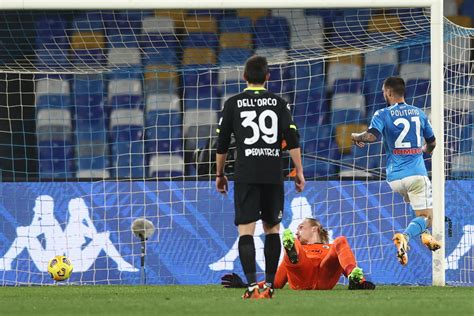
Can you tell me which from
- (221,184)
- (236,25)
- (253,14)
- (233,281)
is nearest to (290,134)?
(221,184)

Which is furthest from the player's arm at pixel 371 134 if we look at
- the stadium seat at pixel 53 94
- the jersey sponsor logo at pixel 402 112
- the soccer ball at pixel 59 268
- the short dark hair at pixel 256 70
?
the stadium seat at pixel 53 94

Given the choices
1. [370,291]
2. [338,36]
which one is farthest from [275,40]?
[370,291]

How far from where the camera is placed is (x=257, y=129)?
7.72 m

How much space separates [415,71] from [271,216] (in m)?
6.73

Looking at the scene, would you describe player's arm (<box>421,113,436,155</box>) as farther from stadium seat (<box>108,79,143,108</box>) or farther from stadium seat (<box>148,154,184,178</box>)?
stadium seat (<box>108,79,143,108</box>)

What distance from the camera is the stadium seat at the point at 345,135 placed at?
13.9 meters

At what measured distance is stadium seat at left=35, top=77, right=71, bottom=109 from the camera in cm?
1382

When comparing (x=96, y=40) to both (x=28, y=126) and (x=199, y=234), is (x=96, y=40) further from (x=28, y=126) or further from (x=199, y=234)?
(x=199, y=234)

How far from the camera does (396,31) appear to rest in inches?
448

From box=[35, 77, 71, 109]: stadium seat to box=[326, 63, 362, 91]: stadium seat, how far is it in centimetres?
301

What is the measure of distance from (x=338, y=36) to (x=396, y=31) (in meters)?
0.64

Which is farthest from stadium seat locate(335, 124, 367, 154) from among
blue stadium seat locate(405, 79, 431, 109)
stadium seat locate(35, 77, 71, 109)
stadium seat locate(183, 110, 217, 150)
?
stadium seat locate(35, 77, 71, 109)

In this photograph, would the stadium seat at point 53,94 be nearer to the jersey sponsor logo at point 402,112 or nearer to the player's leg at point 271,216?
the jersey sponsor logo at point 402,112

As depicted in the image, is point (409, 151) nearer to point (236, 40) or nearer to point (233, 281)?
point (233, 281)
